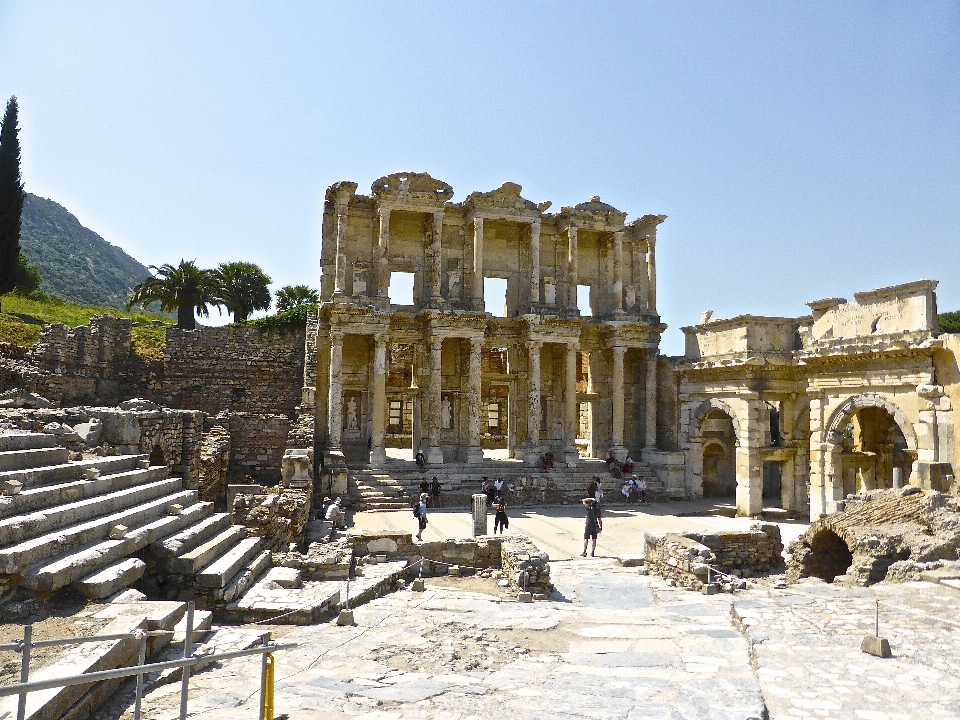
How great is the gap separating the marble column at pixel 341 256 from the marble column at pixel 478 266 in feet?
18.0

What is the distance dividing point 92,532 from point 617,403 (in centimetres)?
2364

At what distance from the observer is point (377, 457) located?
25016 mm

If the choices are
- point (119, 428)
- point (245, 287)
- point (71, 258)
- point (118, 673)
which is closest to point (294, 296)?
point (245, 287)

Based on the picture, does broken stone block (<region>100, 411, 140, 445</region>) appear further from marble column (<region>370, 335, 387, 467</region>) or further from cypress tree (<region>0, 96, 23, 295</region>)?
cypress tree (<region>0, 96, 23, 295</region>)

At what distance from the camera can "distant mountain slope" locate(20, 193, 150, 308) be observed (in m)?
84.6

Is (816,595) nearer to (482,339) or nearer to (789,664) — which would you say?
(789,664)

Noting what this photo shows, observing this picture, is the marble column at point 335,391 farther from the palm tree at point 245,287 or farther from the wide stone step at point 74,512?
→ the palm tree at point 245,287

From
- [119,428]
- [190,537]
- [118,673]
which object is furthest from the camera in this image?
[119,428]

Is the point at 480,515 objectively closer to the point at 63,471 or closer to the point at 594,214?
the point at 63,471

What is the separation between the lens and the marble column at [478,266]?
27875 mm

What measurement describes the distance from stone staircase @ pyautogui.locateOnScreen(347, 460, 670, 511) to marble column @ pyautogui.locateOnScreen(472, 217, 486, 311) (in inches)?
272

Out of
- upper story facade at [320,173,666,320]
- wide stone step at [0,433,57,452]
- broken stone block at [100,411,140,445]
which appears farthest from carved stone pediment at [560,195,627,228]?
wide stone step at [0,433,57,452]

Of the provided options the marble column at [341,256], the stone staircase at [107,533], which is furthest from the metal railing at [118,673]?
the marble column at [341,256]

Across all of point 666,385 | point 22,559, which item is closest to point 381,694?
point 22,559
